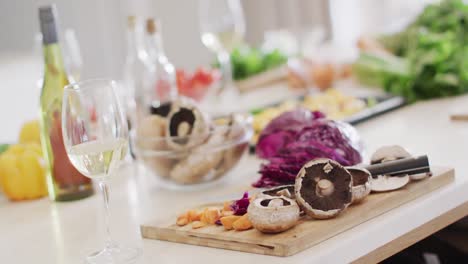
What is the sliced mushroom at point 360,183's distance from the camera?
121 centimetres

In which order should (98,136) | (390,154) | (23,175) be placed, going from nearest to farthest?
1. (98,136)
2. (390,154)
3. (23,175)

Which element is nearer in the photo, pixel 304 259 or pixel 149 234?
pixel 304 259

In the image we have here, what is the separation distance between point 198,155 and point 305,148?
0.79 ft

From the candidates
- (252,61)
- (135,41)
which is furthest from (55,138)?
(252,61)

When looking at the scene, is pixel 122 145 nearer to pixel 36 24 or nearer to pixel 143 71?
pixel 143 71

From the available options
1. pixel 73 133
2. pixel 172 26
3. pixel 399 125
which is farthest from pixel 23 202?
pixel 172 26

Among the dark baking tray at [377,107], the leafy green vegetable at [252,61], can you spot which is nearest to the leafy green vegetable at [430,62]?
the dark baking tray at [377,107]

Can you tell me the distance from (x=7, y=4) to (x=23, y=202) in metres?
2.46

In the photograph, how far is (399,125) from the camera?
1.92m

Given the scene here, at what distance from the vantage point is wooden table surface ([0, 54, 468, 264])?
3.80 ft

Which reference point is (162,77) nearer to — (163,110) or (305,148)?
(163,110)

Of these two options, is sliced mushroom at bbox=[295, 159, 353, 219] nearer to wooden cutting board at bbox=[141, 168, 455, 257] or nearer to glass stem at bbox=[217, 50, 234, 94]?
wooden cutting board at bbox=[141, 168, 455, 257]

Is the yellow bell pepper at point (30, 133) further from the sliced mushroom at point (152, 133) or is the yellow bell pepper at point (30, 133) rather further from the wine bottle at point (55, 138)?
the sliced mushroom at point (152, 133)

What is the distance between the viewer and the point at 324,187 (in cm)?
A: 120
